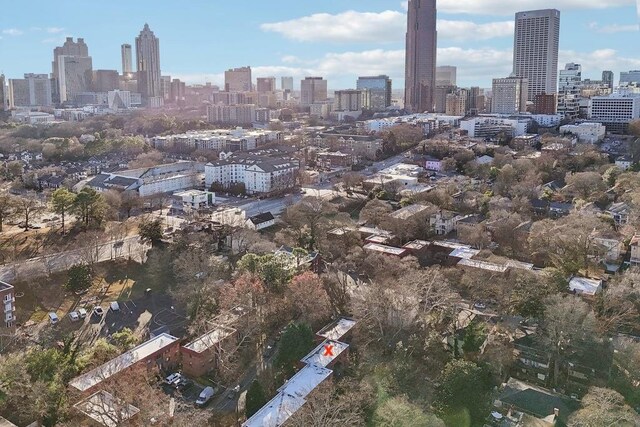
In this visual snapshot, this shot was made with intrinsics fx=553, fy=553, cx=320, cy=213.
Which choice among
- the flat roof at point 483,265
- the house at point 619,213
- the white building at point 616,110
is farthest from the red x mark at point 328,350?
the white building at point 616,110

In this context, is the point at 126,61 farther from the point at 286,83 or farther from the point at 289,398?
the point at 289,398

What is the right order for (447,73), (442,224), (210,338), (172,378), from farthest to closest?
1. (447,73)
2. (442,224)
3. (210,338)
4. (172,378)

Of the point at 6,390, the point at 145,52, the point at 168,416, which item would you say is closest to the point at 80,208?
the point at 6,390

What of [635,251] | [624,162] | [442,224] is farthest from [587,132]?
[635,251]

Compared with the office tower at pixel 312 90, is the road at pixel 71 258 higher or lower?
lower

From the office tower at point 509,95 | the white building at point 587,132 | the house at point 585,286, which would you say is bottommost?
the house at point 585,286

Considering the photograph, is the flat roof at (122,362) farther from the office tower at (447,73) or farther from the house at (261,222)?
the office tower at (447,73)
